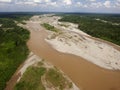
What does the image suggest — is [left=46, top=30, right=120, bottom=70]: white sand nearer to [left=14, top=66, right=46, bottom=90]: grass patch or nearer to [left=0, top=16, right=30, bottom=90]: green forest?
[left=0, top=16, right=30, bottom=90]: green forest

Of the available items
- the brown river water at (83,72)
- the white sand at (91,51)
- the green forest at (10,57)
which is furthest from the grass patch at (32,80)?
the white sand at (91,51)

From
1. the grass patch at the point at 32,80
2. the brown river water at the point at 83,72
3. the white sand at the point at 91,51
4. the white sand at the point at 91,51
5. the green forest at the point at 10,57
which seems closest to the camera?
the grass patch at the point at 32,80

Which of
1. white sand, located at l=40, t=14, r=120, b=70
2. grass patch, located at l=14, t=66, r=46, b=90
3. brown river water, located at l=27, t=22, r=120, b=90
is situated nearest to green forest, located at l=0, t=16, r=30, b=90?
grass patch, located at l=14, t=66, r=46, b=90

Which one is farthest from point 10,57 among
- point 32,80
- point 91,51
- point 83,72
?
point 91,51

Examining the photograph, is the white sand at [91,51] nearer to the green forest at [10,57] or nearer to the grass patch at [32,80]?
the green forest at [10,57]

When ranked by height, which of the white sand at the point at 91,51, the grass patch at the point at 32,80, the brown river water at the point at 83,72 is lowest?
the white sand at the point at 91,51

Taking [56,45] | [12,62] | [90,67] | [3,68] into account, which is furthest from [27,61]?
[56,45]
